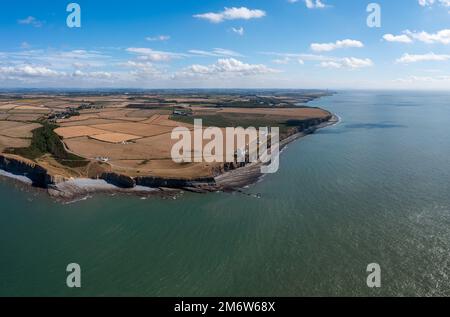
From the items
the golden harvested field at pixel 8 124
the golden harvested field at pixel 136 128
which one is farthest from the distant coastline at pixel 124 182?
the golden harvested field at pixel 8 124

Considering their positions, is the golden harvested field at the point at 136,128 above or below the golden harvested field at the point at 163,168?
above

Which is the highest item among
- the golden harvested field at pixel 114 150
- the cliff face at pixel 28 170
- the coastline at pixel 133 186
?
the golden harvested field at pixel 114 150

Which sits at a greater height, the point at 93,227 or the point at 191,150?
the point at 191,150

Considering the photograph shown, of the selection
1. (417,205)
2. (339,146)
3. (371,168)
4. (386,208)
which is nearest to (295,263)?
(386,208)

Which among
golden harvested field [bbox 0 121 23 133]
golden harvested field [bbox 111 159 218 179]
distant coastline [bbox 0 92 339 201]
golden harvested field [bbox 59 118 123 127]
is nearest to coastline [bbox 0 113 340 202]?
distant coastline [bbox 0 92 339 201]

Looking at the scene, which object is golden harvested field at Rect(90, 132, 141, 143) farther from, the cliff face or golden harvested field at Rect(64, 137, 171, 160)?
the cliff face

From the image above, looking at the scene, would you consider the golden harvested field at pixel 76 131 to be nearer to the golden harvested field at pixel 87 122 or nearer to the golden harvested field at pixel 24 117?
the golden harvested field at pixel 87 122

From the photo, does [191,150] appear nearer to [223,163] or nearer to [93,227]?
[223,163]

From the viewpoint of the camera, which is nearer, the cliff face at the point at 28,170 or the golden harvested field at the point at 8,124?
the cliff face at the point at 28,170
